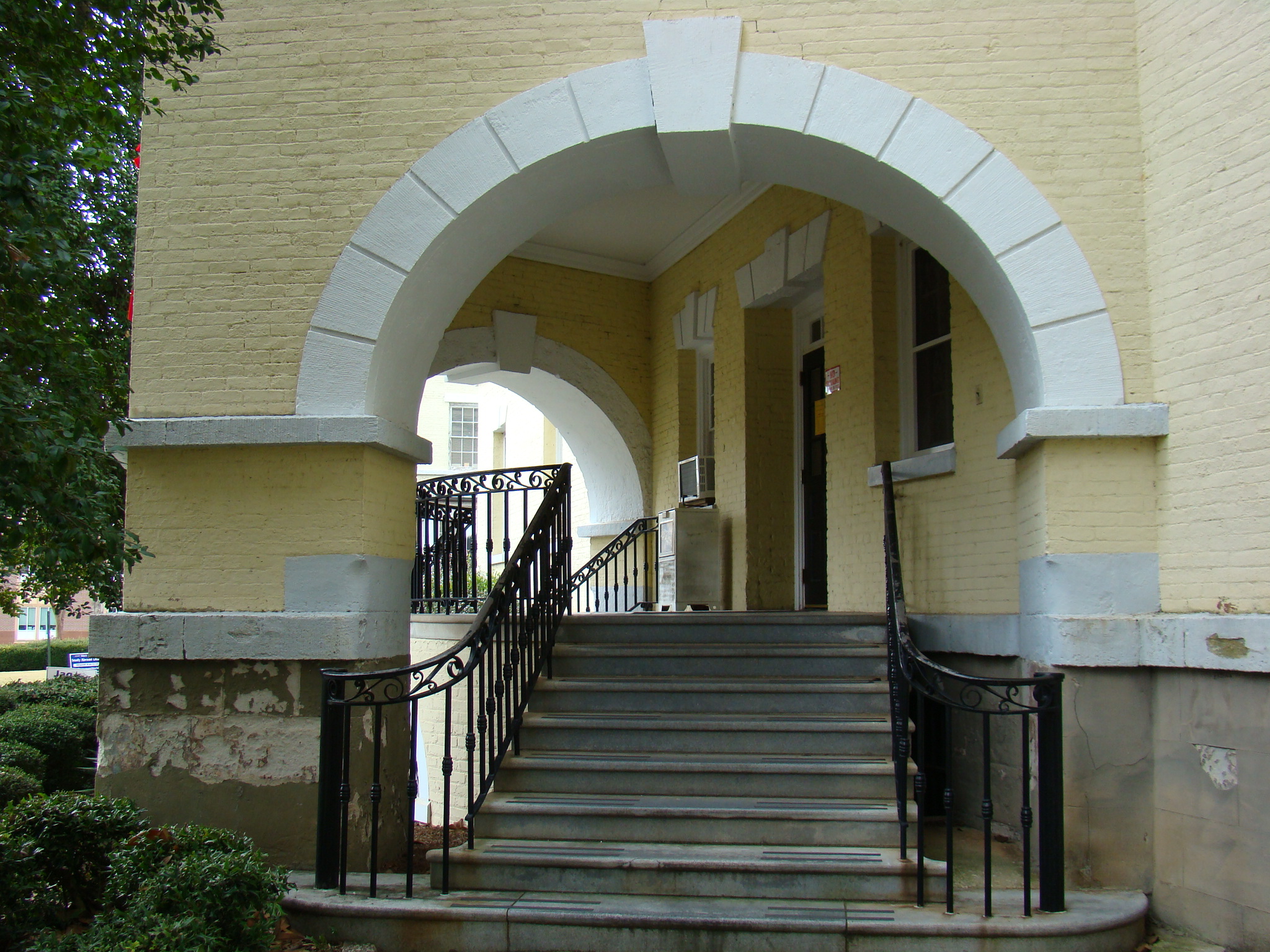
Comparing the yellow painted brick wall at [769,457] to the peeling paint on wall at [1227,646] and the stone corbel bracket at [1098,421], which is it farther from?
the peeling paint on wall at [1227,646]

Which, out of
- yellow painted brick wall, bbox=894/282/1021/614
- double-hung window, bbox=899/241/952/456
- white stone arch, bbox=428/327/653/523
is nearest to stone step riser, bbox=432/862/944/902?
yellow painted brick wall, bbox=894/282/1021/614

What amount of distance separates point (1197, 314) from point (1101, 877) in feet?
8.94

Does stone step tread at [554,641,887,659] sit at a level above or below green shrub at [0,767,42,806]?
above

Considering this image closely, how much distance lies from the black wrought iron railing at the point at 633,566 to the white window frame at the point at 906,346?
11.5 ft

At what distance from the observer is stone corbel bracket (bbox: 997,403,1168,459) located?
17.0ft

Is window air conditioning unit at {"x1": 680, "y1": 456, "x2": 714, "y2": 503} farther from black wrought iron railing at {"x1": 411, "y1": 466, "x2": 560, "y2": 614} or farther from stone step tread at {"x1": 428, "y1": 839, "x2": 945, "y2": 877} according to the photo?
stone step tread at {"x1": 428, "y1": 839, "x2": 945, "y2": 877}

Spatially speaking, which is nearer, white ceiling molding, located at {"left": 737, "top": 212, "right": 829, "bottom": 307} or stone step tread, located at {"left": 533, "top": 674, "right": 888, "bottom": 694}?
stone step tread, located at {"left": 533, "top": 674, "right": 888, "bottom": 694}

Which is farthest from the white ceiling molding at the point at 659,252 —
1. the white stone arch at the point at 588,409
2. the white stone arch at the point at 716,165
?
the white stone arch at the point at 716,165

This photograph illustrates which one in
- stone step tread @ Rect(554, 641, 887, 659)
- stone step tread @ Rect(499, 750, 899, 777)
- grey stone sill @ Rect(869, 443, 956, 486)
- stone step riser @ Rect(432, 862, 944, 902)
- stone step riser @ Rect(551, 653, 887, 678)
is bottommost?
stone step riser @ Rect(432, 862, 944, 902)

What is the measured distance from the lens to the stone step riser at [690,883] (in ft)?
15.3

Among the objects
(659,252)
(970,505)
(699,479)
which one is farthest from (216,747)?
(659,252)

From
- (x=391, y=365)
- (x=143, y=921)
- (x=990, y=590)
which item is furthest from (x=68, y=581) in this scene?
(x=990, y=590)

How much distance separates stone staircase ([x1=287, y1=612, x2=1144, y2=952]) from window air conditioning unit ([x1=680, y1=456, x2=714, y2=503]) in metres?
3.36

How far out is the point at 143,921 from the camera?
3990 mm
